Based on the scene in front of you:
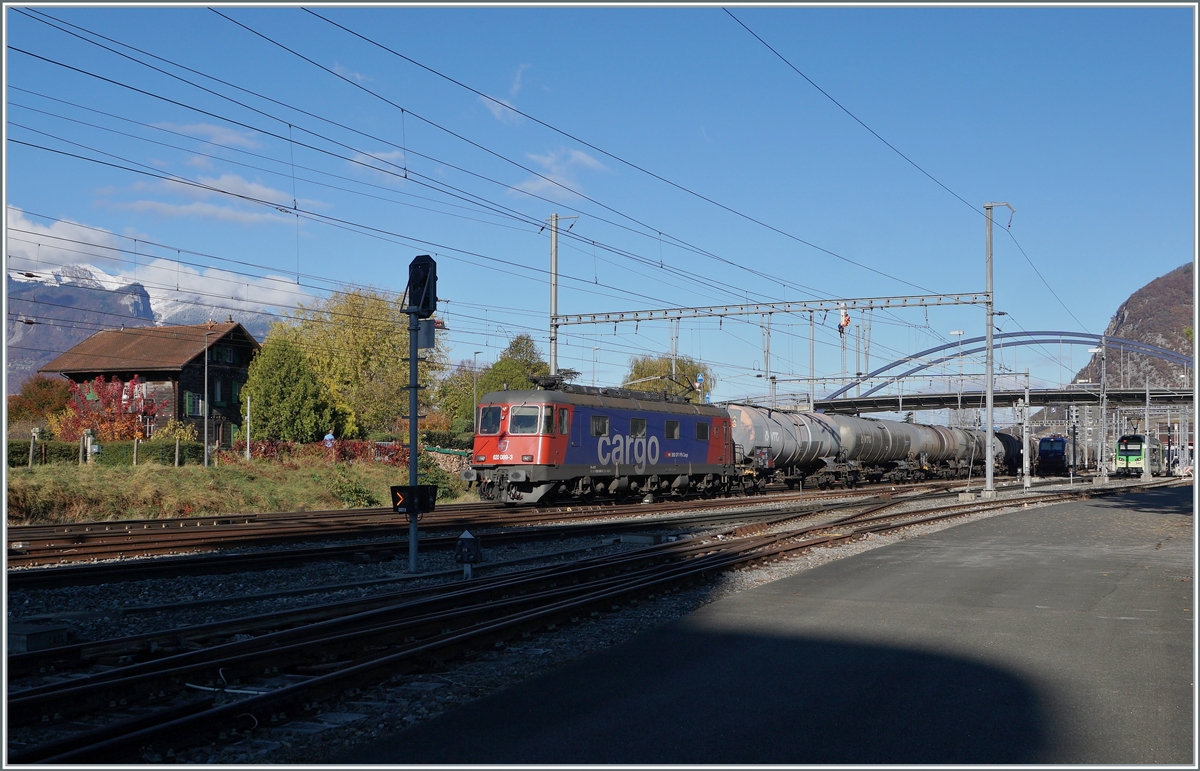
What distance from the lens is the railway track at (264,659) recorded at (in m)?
6.15

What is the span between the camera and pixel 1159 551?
58.2ft

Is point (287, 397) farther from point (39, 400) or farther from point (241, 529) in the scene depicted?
point (241, 529)

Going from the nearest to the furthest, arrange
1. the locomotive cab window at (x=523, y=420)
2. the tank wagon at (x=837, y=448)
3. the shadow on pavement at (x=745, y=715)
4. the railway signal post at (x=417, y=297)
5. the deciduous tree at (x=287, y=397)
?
the shadow on pavement at (x=745, y=715)
the railway signal post at (x=417, y=297)
the locomotive cab window at (x=523, y=420)
the tank wagon at (x=837, y=448)
the deciduous tree at (x=287, y=397)

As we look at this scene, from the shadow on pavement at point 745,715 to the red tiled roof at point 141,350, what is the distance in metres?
57.3

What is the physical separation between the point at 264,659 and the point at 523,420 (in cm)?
1835

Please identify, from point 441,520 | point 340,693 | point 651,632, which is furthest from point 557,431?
point 340,693

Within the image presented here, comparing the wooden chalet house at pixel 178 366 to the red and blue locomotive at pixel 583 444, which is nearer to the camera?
the red and blue locomotive at pixel 583 444

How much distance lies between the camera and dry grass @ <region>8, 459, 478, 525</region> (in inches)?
930

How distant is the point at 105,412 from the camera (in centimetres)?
5516

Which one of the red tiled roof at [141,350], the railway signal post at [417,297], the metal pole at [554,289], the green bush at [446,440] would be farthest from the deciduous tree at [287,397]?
the railway signal post at [417,297]

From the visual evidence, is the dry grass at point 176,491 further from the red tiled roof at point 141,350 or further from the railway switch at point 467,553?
the red tiled roof at point 141,350

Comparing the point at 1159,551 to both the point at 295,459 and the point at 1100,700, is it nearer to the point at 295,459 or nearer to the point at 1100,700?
the point at 1100,700

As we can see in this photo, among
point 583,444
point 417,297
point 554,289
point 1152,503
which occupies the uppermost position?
point 554,289

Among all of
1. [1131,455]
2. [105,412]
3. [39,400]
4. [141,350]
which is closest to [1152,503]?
[1131,455]
